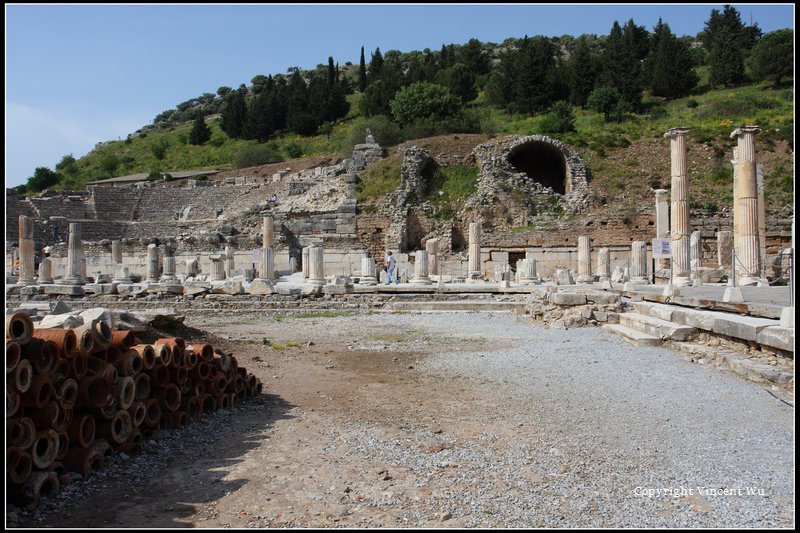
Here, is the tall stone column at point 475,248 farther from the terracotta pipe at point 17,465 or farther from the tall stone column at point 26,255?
the terracotta pipe at point 17,465

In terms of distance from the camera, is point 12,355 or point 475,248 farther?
point 475,248

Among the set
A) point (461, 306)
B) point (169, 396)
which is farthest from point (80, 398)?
point (461, 306)

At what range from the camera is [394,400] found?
23.4 ft

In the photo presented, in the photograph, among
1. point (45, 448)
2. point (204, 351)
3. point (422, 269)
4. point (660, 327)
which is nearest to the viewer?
point (45, 448)

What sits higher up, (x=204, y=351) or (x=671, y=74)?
(x=671, y=74)

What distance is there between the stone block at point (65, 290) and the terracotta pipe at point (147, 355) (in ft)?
60.0

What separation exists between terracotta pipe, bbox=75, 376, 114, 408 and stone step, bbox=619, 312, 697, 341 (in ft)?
27.4

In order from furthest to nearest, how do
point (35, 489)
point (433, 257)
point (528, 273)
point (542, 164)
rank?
point (542, 164)
point (433, 257)
point (528, 273)
point (35, 489)

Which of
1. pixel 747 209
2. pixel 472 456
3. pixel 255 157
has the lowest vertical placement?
pixel 472 456

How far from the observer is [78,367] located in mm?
4828

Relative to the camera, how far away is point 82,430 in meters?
4.68

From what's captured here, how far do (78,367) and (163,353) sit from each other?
0.89m

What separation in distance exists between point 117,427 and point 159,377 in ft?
2.46

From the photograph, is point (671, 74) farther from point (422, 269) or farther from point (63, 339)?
point (63, 339)
